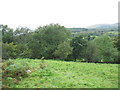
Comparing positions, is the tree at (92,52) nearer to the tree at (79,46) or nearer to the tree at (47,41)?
the tree at (79,46)

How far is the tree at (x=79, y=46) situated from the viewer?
30933mm

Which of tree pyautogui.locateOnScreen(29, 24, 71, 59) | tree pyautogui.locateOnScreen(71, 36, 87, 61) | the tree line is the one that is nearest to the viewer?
the tree line

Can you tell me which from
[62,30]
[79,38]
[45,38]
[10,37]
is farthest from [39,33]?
[10,37]

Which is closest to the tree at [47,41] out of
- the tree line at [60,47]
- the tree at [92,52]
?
the tree line at [60,47]

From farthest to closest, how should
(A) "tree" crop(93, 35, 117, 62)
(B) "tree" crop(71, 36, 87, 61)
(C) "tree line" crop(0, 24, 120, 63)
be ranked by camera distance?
(A) "tree" crop(93, 35, 117, 62) < (B) "tree" crop(71, 36, 87, 61) < (C) "tree line" crop(0, 24, 120, 63)

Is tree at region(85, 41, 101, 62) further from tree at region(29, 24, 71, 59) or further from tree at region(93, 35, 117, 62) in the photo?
tree at region(29, 24, 71, 59)

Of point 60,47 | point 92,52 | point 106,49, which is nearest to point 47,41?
point 60,47

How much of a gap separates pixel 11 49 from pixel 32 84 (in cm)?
2513

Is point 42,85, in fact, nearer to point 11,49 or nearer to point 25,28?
point 11,49

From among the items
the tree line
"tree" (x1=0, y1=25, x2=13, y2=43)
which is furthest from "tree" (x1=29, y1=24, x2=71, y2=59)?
"tree" (x1=0, y1=25, x2=13, y2=43)

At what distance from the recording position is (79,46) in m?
30.9

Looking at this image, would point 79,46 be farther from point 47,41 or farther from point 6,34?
point 6,34

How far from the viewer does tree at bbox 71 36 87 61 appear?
30.9m

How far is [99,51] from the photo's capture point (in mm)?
31625
